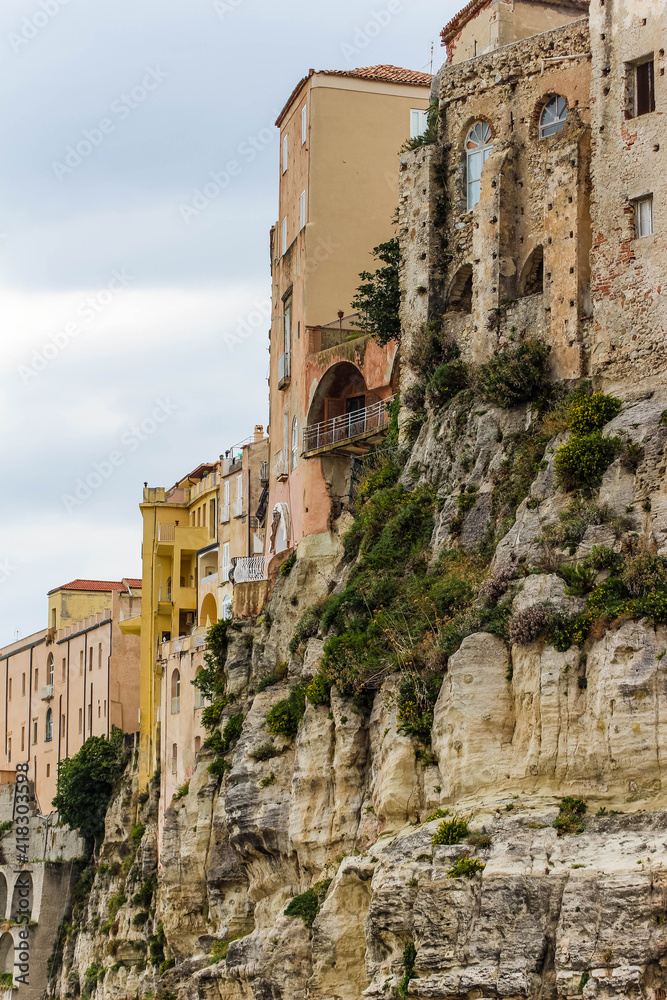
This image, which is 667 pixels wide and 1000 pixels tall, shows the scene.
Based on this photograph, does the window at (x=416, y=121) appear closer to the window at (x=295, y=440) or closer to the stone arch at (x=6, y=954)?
the window at (x=295, y=440)

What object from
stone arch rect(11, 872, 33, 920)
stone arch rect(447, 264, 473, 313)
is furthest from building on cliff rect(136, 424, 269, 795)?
stone arch rect(447, 264, 473, 313)

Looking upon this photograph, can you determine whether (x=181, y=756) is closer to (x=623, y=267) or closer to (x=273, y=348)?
(x=273, y=348)

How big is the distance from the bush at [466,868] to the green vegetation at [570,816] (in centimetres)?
174

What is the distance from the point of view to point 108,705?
74500mm

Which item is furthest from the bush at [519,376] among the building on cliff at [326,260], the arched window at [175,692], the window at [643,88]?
the arched window at [175,692]

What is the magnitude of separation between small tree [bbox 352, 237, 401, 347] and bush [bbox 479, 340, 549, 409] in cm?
764

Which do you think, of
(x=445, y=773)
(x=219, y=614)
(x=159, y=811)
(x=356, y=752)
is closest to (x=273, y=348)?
(x=219, y=614)

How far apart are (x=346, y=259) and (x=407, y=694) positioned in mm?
21510

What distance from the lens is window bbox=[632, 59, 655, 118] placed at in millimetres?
41844

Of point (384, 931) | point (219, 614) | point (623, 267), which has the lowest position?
point (384, 931)

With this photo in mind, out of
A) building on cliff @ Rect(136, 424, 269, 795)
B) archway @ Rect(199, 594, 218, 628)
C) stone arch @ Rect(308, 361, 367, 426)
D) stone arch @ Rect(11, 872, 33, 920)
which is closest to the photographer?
stone arch @ Rect(308, 361, 367, 426)

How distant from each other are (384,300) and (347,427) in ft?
14.8

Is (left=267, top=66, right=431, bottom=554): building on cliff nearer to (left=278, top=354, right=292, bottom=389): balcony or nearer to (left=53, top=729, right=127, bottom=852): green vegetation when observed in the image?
(left=278, top=354, right=292, bottom=389): balcony

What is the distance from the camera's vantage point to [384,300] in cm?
5231
